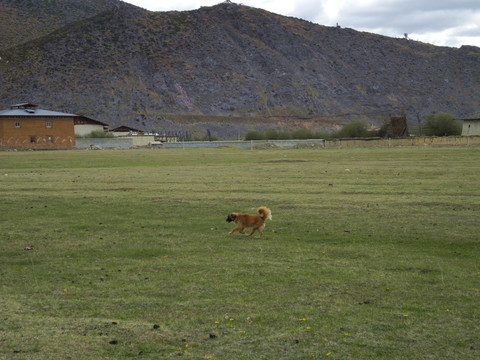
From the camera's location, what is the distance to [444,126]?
10588cm

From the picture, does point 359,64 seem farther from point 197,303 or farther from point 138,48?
point 197,303

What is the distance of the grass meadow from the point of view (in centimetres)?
743

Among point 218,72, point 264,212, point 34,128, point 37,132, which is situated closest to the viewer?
point 264,212

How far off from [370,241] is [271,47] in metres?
169

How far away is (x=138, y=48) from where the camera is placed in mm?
157750

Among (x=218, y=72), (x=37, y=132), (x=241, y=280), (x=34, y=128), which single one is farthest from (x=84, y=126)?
(x=241, y=280)

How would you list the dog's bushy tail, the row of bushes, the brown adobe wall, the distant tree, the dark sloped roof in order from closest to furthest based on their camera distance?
the dog's bushy tail, the brown adobe wall, the dark sloped roof, the distant tree, the row of bushes

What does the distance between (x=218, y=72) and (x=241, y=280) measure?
501 feet

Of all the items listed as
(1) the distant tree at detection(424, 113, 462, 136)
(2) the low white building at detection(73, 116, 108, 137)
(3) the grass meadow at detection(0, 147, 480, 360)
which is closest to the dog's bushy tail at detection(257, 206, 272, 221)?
(3) the grass meadow at detection(0, 147, 480, 360)

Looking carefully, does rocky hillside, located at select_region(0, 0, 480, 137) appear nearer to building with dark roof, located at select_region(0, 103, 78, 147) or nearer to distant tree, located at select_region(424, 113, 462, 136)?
building with dark roof, located at select_region(0, 103, 78, 147)

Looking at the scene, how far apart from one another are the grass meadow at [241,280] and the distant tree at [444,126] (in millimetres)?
90199

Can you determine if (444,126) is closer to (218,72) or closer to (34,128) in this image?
(218,72)

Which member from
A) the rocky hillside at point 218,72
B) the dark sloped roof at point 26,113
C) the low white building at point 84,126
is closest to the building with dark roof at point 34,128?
the dark sloped roof at point 26,113

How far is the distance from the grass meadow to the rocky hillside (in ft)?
397
